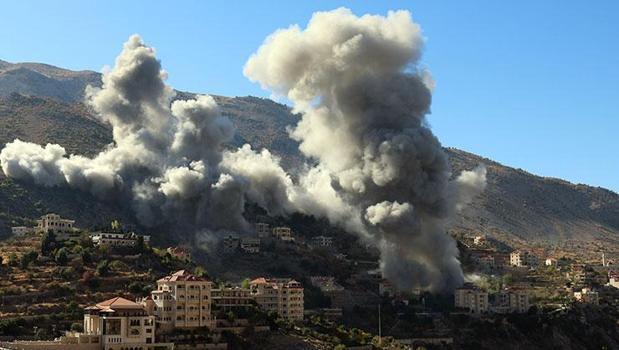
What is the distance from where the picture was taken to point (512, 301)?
11288cm

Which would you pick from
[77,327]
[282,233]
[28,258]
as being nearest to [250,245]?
[282,233]

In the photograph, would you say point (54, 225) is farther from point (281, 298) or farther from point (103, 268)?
point (281, 298)

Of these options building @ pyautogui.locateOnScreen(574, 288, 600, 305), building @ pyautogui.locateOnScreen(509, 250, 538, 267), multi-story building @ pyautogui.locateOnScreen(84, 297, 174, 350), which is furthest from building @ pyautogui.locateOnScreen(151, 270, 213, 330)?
building @ pyautogui.locateOnScreen(509, 250, 538, 267)

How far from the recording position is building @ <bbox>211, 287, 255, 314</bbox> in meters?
82.8

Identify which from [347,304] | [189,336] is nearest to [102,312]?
[189,336]

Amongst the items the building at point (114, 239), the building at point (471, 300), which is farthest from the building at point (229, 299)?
the building at point (471, 300)

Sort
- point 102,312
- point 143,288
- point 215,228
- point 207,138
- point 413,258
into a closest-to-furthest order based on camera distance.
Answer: point 102,312, point 143,288, point 413,258, point 215,228, point 207,138

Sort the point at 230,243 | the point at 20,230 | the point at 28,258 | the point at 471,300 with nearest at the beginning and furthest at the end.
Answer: the point at 28,258 → the point at 20,230 → the point at 471,300 → the point at 230,243

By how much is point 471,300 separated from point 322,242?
92.0 ft

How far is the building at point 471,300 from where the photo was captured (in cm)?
10875

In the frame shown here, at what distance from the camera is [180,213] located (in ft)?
413

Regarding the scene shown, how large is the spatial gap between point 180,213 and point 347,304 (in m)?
28.7

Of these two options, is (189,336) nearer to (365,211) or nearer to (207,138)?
(365,211)

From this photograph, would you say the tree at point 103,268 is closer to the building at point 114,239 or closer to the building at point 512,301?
the building at point 114,239
